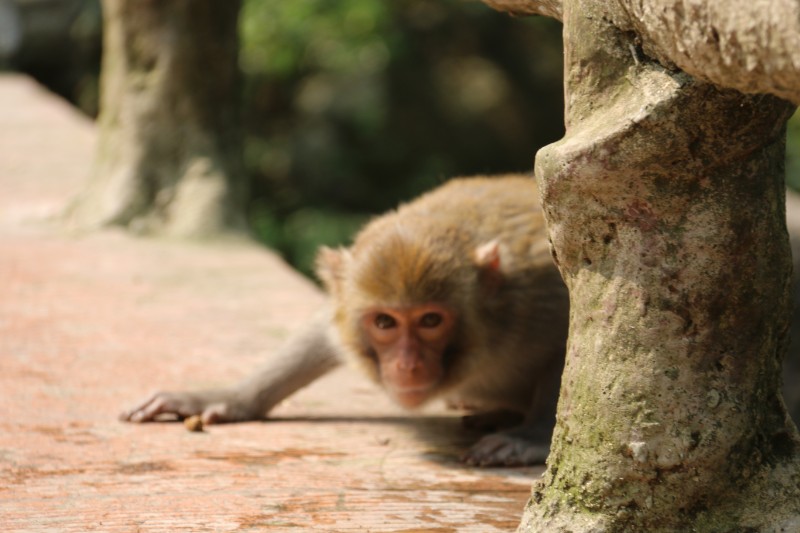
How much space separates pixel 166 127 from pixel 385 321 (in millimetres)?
3946

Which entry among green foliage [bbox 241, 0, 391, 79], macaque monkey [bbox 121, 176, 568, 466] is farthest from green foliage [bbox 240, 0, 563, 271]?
macaque monkey [bbox 121, 176, 568, 466]

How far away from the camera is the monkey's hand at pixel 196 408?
4465mm

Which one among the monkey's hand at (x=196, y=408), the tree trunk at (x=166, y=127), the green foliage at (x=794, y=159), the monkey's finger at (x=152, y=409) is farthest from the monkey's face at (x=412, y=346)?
the green foliage at (x=794, y=159)

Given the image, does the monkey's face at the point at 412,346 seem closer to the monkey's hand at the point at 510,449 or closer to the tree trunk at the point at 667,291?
the monkey's hand at the point at 510,449

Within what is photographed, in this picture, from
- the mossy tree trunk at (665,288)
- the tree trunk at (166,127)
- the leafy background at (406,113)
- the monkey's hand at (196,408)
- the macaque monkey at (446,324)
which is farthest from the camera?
the leafy background at (406,113)

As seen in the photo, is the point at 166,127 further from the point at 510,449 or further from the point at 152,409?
the point at 510,449

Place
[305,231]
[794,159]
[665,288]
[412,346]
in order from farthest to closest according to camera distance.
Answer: [305,231]
[794,159]
[412,346]
[665,288]

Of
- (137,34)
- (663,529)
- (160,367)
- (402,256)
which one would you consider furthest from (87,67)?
(663,529)

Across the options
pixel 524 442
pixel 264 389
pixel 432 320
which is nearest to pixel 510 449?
pixel 524 442

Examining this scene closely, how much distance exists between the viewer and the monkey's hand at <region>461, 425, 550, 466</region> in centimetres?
411

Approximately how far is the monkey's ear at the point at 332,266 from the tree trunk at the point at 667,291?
6.60 ft

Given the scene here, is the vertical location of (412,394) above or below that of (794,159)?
below

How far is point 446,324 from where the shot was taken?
442 centimetres

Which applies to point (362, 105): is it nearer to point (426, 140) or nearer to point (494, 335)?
point (426, 140)
